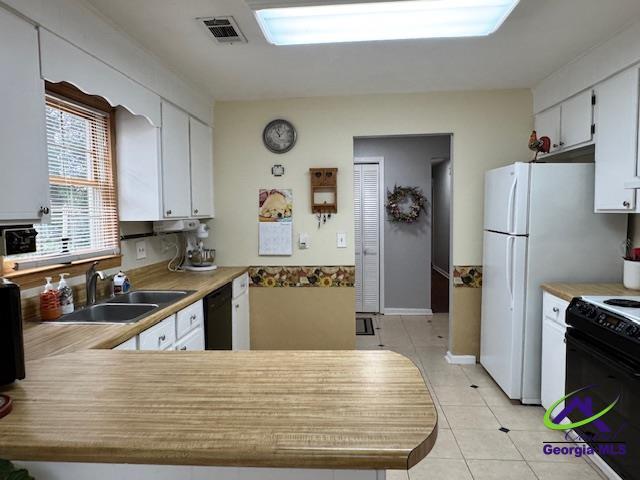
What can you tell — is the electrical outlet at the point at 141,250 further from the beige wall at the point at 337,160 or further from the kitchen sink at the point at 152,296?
the beige wall at the point at 337,160

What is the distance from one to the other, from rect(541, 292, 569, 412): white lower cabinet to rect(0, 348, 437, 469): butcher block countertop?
65.4 inches

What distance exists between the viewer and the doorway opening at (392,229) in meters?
5.14

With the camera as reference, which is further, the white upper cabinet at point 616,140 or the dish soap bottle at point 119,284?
the dish soap bottle at point 119,284

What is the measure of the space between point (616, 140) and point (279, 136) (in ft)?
8.21

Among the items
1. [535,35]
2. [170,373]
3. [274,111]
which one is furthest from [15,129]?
[535,35]

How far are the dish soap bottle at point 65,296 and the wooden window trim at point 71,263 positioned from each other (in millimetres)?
88

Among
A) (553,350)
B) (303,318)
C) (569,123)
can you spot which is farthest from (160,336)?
(569,123)

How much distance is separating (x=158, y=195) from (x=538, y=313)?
272cm

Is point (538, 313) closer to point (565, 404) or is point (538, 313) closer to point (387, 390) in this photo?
point (565, 404)

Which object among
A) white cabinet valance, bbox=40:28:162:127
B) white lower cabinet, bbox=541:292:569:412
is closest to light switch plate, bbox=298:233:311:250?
white cabinet valance, bbox=40:28:162:127

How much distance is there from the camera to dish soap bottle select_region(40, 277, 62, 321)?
197cm

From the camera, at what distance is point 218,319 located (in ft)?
9.47

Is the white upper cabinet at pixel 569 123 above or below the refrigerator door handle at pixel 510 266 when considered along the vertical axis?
above

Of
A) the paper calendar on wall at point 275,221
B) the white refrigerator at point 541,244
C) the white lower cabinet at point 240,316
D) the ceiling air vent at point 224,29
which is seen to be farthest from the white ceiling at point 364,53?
the white lower cabinet at point 240,316
